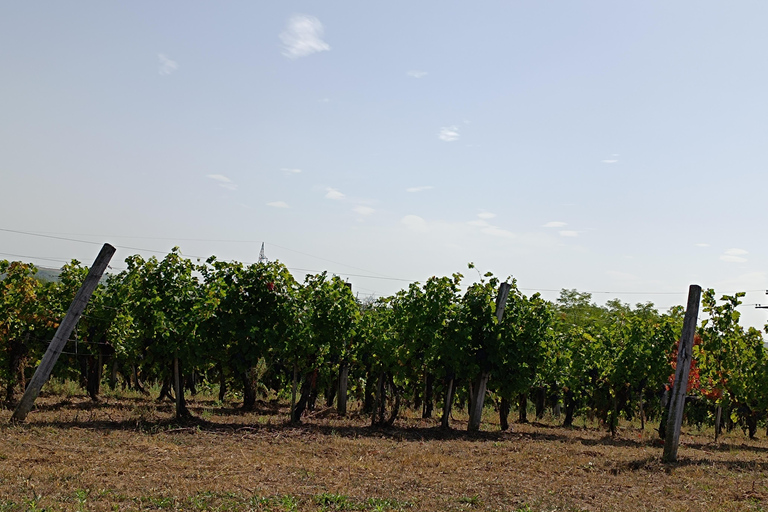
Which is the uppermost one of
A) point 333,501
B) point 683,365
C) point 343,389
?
point 683,365

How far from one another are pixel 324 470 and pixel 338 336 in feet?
20.5

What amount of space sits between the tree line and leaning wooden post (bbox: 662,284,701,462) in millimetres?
1534

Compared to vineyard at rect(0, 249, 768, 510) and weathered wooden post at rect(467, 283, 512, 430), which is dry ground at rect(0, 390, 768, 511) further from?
weathered wooden post at rect(467, 283, 512, 430)

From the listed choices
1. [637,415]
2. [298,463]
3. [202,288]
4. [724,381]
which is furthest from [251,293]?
[637,415]

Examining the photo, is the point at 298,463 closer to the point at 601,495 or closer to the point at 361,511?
the point at 361,511

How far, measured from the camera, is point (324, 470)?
10.2 meters

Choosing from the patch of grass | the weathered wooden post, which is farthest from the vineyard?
the patch of grass

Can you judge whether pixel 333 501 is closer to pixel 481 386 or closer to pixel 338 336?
pixel 338 336

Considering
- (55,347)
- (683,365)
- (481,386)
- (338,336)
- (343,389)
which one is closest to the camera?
(683,365)

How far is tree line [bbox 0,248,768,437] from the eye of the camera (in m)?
15.2

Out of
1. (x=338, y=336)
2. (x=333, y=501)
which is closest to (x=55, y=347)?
(x=338, y=336)

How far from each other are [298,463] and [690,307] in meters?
8.40

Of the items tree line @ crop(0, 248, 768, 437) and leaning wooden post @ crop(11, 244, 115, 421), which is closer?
leaning wooden post @ crop(11, 244, 115, 421)

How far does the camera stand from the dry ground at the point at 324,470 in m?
8.12
